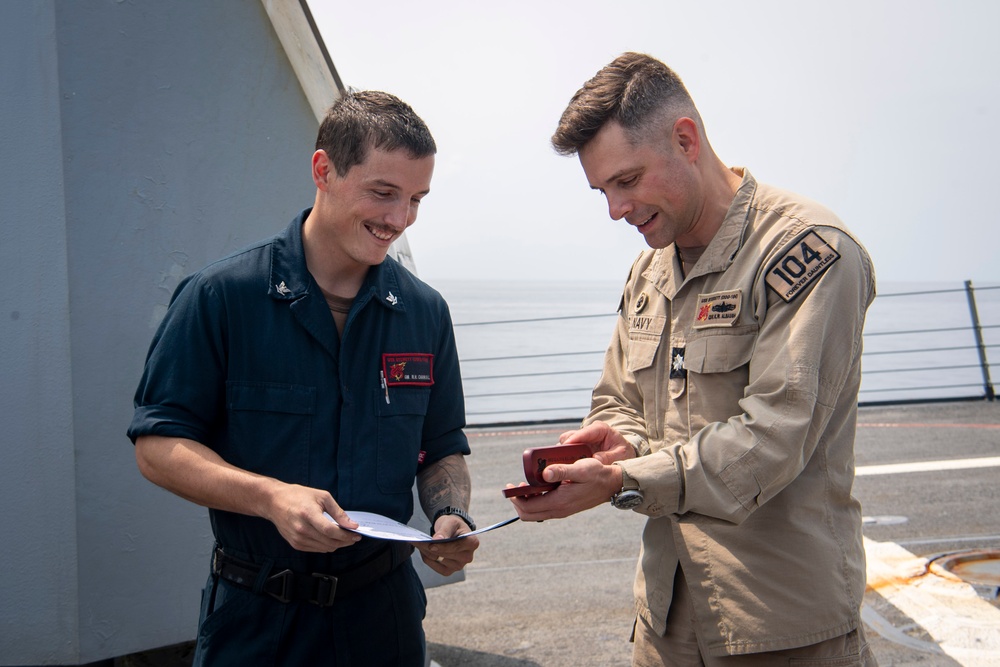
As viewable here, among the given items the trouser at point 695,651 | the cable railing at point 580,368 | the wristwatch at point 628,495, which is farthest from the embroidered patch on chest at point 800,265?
the cable railing at point 580,368

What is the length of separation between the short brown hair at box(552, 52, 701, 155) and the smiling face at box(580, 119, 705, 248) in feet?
0.09

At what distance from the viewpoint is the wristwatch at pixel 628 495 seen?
1864 mm

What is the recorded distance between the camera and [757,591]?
1894 millimetres

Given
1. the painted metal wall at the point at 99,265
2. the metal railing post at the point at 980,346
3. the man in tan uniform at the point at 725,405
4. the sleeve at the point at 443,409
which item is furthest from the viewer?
the metal railing post at the point at 980,346

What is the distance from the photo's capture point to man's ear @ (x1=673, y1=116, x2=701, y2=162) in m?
2.05

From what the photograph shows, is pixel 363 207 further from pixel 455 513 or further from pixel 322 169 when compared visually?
pixel 455 513

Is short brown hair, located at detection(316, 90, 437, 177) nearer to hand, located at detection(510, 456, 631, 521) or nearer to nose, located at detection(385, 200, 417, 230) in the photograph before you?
nose, located at detection(385, 200, 417, 230)

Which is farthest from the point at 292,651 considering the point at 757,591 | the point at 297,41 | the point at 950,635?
the point at 950,635

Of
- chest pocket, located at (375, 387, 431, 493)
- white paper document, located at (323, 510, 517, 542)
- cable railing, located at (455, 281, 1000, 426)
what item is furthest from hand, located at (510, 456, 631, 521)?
cable railing, located at (455, 281, 1000, 426)

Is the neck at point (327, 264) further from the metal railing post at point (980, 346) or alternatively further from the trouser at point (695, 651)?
the metal railing post at point (980, 346)

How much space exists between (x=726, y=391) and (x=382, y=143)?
39.4 inches

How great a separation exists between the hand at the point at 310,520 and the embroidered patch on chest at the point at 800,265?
102 centimetres

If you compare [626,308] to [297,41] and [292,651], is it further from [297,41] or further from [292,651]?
[297,41]

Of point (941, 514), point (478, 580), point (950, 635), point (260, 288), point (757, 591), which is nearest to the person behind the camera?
point (757, 591)
